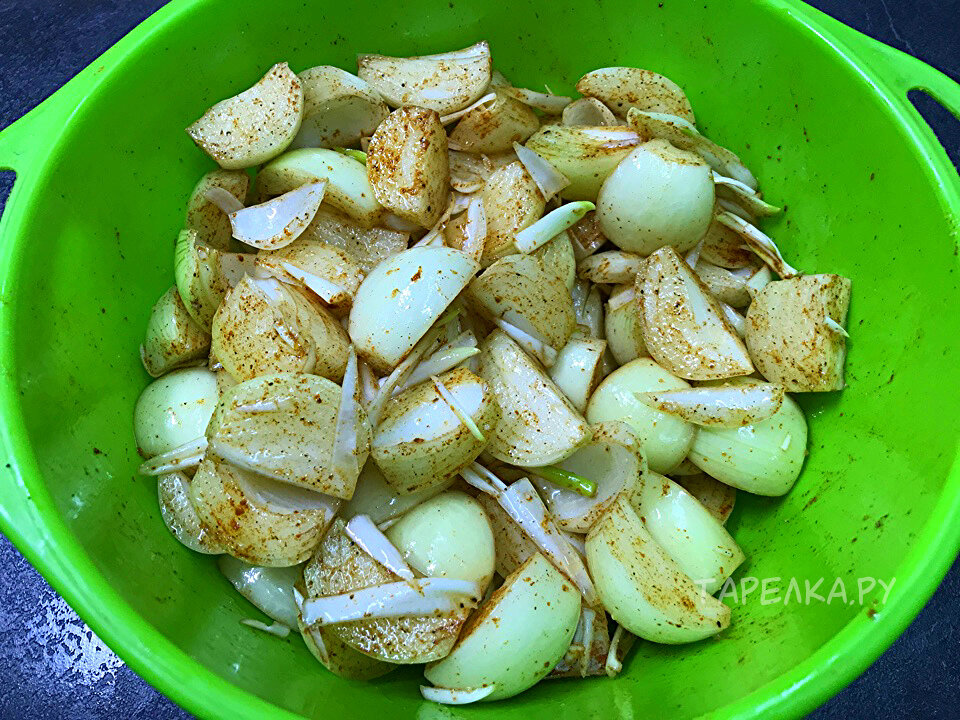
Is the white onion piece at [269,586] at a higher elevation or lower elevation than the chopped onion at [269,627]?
higher

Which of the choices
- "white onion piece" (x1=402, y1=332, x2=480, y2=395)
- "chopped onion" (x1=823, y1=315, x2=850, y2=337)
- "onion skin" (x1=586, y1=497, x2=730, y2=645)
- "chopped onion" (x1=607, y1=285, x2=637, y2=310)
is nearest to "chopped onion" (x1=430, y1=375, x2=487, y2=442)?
"white onion piece" (x1=402, y1=332, x2=480, y2=395)

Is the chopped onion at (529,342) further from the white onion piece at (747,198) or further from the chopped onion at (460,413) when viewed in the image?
the white onion piece at (747,198)

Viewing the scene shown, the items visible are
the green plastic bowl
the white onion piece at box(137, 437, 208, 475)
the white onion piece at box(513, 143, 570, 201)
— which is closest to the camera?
the green plastic bowl

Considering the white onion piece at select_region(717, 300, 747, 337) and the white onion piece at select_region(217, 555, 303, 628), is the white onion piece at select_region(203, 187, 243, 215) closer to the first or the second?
the white onion piece at select_region(217, 555, 303, 628)

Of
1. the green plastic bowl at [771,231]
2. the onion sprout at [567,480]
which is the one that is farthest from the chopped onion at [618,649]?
the onion sprout at [567,480]

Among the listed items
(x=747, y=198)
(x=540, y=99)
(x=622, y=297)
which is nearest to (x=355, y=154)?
(x=540, y=99)

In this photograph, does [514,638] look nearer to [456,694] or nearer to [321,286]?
[456,694]
